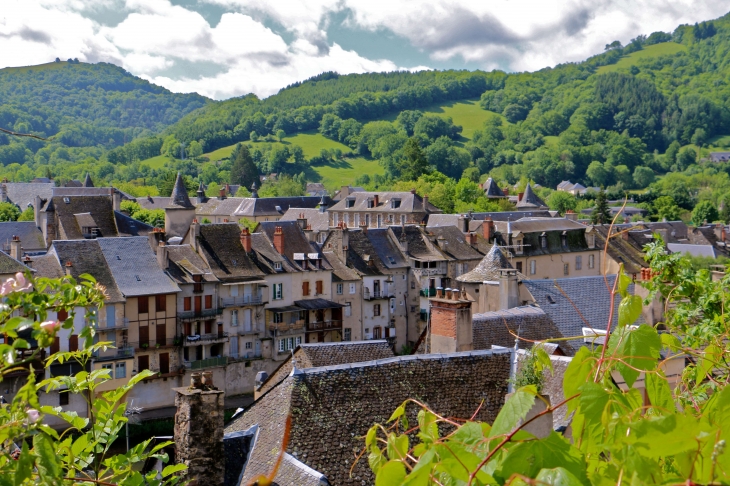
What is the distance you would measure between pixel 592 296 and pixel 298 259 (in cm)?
2538

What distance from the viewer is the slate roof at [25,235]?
6375 cm

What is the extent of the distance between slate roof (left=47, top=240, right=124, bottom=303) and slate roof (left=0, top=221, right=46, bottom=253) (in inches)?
787

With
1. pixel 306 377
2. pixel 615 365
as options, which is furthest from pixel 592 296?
pixel 615 365

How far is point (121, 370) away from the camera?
4431 centimetres

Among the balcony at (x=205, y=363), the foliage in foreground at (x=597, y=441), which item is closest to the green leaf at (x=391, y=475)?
the foliage in foreground at (x=597, y=441)

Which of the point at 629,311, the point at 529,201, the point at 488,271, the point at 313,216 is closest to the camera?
the point at 629,311

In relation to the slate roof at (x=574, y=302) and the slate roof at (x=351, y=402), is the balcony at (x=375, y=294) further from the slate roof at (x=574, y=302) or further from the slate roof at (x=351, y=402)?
the slate roof at (x=351, y=402)

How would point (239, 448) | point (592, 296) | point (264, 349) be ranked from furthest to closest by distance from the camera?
point (264, 349), point (592, 296), point (239, 448)

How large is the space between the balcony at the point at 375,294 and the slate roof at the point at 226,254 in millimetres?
8890

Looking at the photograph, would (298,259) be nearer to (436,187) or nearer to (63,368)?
(63,368)

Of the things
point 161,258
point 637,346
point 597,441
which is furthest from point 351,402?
point 161,258

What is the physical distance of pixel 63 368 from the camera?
41.7 meters

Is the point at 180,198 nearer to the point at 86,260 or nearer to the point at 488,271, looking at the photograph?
the point at 86,260

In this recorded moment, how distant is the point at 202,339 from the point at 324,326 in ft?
29.5
